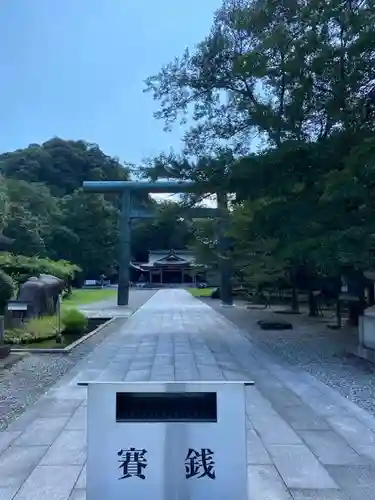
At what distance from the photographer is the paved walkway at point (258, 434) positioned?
304cm

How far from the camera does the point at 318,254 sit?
7738mm

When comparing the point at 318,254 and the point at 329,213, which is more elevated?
the point at 329,213

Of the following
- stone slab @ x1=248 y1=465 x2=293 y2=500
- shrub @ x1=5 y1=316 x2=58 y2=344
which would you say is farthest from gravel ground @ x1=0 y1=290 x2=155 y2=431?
stone slab @ x1=248 y1=465 x2=293 y2=500

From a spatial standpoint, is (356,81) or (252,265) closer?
(356,81)

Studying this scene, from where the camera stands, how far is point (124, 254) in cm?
2323

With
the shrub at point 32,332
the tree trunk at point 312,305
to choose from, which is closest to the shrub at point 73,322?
the shrub at point 32,332

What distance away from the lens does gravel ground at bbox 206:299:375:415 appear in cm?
602

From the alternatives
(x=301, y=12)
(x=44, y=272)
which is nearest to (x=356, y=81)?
(x=301, y=12)

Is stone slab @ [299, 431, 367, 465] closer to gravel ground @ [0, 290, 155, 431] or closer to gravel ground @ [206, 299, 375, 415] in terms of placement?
gravel ground @ [206, 299, 375, 415]

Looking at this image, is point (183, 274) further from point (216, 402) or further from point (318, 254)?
point (216, 402)

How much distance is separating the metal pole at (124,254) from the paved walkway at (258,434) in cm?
1395

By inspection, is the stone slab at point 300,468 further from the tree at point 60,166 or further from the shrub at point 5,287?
the tree at point 60,166

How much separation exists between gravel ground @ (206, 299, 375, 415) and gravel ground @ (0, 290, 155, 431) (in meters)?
3.10

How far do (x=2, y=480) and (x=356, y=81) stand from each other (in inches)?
322
